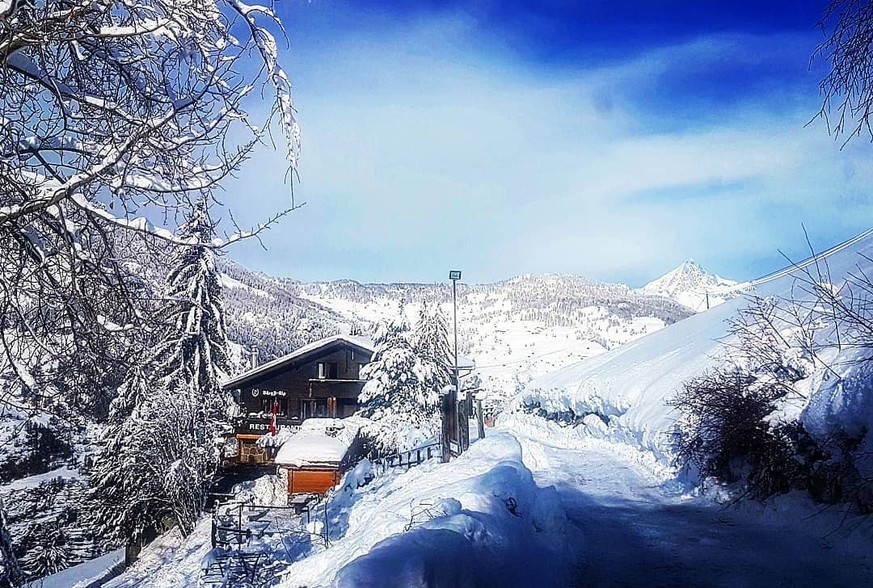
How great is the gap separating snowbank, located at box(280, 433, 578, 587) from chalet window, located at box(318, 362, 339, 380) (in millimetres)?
26742

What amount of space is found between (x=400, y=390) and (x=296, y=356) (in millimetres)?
8456

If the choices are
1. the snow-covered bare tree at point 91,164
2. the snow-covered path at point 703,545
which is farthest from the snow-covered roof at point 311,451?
the snow-covered bare tree at point 91,164

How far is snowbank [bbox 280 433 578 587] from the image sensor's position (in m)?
3.66

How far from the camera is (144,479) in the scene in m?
21.9

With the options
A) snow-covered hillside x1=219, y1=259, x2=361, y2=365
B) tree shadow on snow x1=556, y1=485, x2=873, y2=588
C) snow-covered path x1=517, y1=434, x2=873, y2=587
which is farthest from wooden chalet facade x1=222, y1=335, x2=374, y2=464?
tree shadow on snow x1=556, y1=485, x2=873, y2=588

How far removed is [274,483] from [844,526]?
21441 millimetres

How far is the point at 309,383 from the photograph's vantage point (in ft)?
123

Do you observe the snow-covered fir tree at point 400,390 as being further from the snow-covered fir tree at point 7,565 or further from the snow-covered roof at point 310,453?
the snow-covered fir tree at point 7,565

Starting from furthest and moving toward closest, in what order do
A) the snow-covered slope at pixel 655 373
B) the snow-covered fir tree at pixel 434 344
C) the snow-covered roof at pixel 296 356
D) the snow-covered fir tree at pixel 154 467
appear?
1. the snow-covered roof at pixel 296 356
2. the snow-covered fir tree at pixel 434 344
3. the snow-covered fir tree at pixel 154 467
4. the snow-covered slope at pixel 655 373

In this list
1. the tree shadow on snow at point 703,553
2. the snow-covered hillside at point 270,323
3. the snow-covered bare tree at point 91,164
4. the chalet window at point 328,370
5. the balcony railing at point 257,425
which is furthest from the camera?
the snow-covered hillside at point 270,323

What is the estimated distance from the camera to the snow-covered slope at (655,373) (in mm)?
18841

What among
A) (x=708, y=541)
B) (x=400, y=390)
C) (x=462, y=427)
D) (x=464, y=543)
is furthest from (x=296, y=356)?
(x=464, y=543)

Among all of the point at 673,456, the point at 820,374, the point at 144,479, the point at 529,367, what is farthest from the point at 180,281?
the point at 529,367

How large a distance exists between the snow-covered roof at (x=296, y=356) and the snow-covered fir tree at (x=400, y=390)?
3.73 metres
